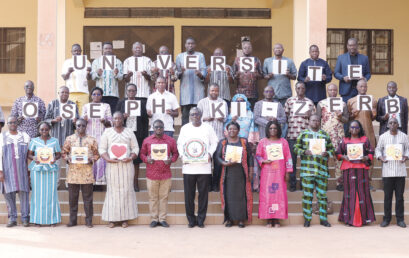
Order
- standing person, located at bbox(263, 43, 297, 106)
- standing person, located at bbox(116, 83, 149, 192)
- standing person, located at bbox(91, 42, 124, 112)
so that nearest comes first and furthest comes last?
standing person, located at bbox(116, 83, 149, 192) → standing person, located at bbox(91, 42, 124, 112) → standing person, located at bbox(263, 43, 297, 106)

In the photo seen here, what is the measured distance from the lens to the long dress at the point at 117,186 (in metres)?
8.90

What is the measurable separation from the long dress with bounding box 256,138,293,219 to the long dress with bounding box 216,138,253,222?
22 centimetres

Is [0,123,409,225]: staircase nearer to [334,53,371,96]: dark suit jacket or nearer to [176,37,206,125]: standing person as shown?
[176,37,206,125]: standing person

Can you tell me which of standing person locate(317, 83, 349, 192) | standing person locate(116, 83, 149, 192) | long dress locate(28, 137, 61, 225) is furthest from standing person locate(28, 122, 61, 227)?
standing person locate(317, 83, 349, 192)

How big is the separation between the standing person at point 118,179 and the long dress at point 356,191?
3.42 meters

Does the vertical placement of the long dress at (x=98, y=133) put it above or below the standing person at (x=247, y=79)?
below

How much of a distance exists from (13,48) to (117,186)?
331 inches

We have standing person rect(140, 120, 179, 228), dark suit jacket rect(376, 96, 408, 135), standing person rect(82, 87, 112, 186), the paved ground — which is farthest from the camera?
dark suit jacket rect(376, 96, 408, 135)

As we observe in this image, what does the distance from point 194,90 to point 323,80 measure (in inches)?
92.5

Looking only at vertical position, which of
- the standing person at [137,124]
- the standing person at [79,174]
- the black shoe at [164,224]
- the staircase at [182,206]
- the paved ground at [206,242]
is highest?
the standing person at [137,124]

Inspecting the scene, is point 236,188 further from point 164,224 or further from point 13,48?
point 13,48

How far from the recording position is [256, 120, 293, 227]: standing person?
897cm

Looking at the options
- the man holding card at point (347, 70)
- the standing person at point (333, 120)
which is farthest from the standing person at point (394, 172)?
the man holding card at point (347, 70)

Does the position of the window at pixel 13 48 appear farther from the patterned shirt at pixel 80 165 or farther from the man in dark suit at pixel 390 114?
the man in dark suit at pixel 390 114
